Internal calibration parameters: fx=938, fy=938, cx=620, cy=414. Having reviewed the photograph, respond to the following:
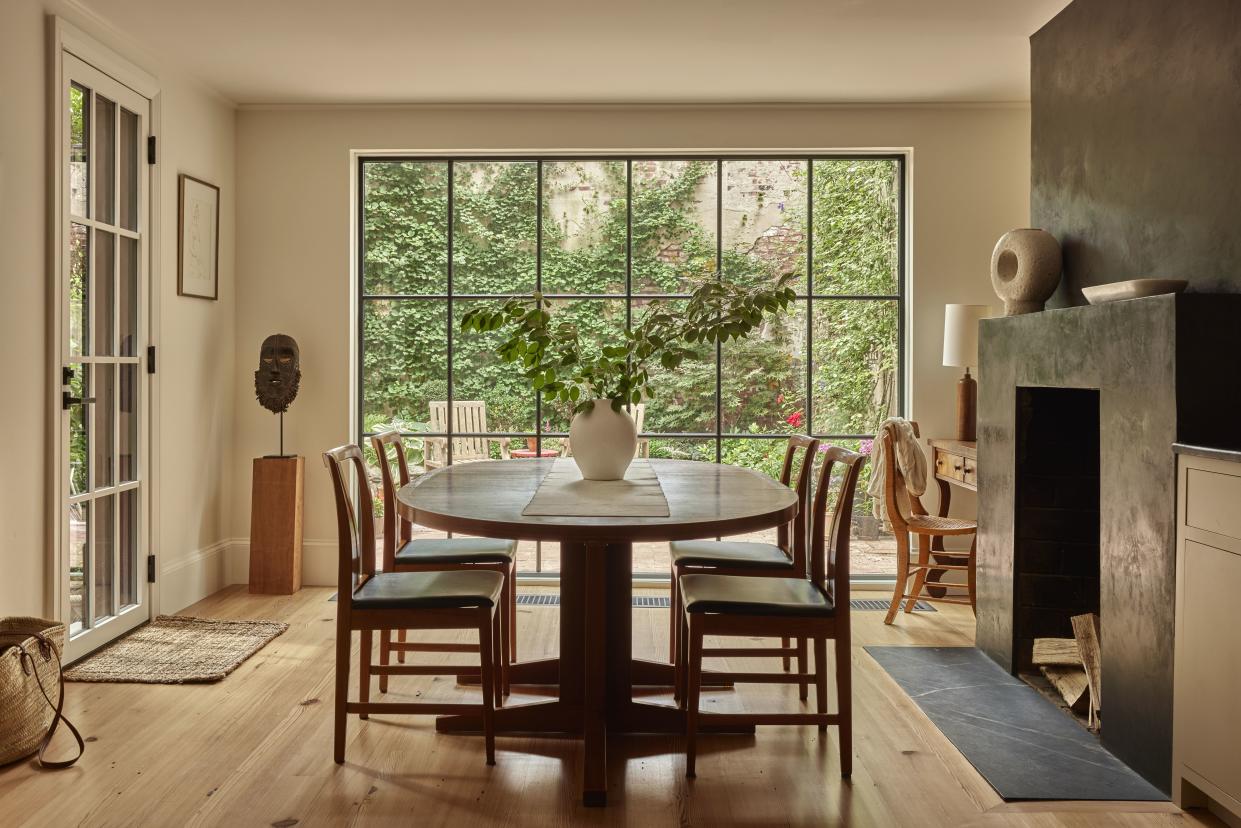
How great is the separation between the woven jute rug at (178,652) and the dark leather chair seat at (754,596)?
1922 mm

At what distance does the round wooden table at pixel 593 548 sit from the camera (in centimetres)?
236

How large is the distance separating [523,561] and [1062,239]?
3.32 metres

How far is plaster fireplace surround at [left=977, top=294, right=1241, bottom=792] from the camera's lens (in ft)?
8.14

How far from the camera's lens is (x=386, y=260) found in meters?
9.21

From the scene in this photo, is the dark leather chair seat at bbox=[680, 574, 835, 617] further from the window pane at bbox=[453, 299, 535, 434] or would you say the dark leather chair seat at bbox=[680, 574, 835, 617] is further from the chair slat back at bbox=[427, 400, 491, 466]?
the window pane at bbox=[453, 299, 535, 434]

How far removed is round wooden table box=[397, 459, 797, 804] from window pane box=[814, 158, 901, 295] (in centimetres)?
504

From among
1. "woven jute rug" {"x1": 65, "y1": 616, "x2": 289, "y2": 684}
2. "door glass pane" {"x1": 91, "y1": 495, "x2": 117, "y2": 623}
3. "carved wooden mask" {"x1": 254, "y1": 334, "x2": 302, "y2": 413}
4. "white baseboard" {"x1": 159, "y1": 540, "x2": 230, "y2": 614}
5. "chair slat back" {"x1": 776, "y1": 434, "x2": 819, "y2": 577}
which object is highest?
"carved wooden mask" {"x1": 254, "y1": 334, "x2": 302, "y2": 413}

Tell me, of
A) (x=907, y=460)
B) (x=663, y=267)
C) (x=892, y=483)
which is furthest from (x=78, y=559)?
(x=663, y=267)

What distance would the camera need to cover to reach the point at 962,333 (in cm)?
468

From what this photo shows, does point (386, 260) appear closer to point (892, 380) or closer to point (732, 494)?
point (892, 380)

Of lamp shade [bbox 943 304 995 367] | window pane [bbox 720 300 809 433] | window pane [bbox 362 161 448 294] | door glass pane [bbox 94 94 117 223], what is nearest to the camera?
door glass pane [bbox 94 94 117 223]

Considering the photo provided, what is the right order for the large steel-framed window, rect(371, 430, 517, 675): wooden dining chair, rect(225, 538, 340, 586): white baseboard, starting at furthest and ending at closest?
the large steel-framed window → rect(225, 538, 340, 586): white baseboard → rect(371, 430, 517, 675): wooden dining chair

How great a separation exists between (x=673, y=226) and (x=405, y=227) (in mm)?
2582

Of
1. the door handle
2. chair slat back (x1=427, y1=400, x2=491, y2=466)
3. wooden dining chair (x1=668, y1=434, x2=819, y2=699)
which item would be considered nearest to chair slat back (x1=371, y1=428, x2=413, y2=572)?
wooden dining chair (x1=668, y1=434, x2=819, y2=699)
